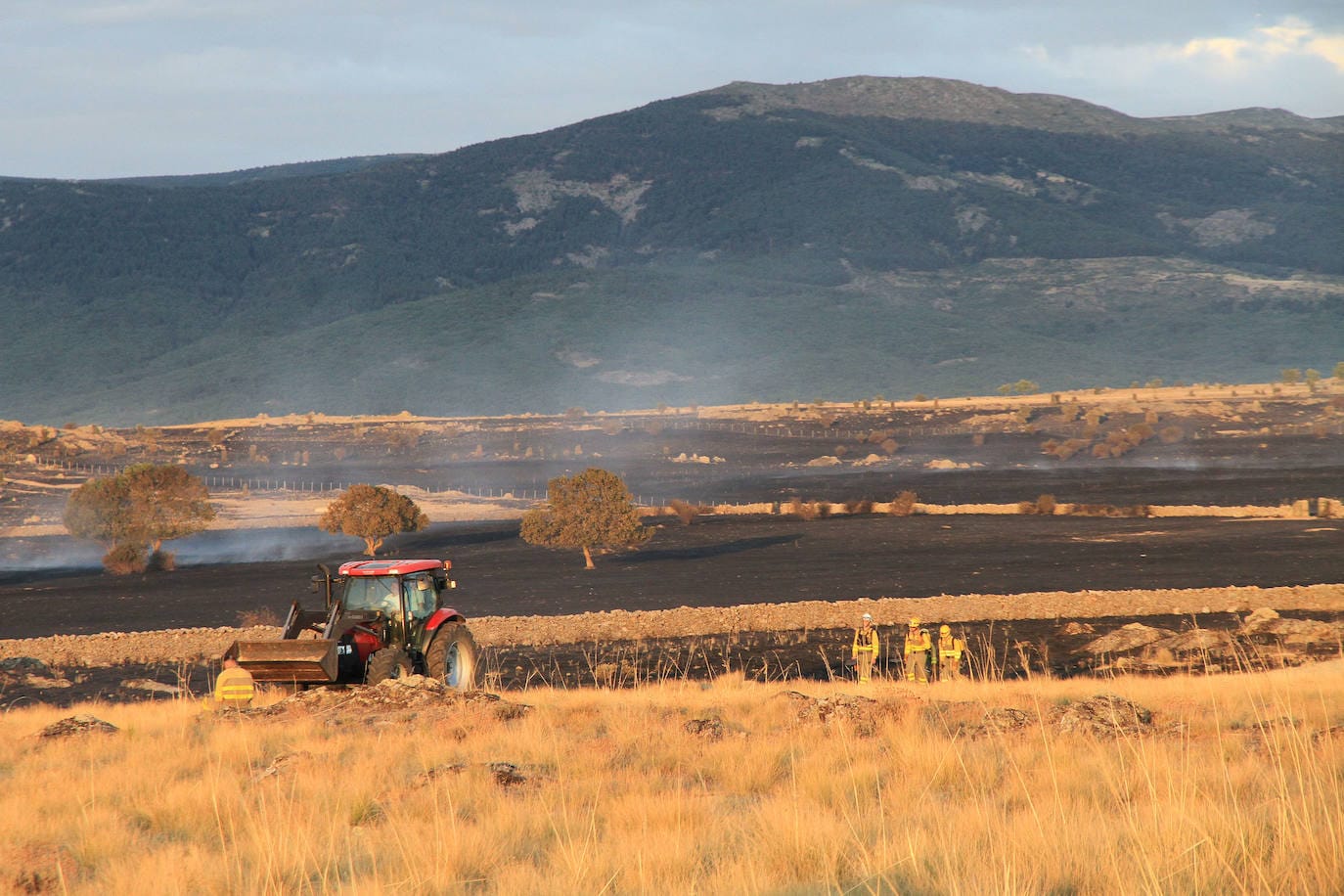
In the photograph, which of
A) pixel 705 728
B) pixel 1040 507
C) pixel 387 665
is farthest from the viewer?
pixel 1040 507

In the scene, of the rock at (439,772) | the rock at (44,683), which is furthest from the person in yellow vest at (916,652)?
the rock at (44,683)

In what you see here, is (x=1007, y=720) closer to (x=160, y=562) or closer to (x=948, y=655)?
(x=948, y=655)

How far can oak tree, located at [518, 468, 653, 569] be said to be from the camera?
144 feet

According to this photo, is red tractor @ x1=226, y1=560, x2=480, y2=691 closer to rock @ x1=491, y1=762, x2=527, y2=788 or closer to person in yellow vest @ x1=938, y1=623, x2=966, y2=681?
rock @ x1=491, y1=762, x2=527, y2=788

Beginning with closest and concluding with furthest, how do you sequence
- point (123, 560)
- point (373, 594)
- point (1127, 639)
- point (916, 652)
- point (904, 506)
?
point (373, 594) < point (916, 652) < point (1127, 639) < point (123, 560) < point (904, 506)

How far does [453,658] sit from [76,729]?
4.71 meters

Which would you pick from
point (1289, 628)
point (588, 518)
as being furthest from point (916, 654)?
point (588, 518)

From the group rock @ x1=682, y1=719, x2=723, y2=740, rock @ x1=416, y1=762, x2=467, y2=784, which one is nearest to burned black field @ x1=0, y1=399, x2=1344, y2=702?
rock @ x1=682, y1=719, x2=723, y2=740

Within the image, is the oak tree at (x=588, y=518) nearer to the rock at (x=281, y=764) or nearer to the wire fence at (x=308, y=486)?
the wire fence at (x=308, y=486)

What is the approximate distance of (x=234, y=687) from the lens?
1495 centimetres

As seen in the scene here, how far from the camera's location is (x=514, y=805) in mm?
8898

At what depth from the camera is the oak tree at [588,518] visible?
43.8m

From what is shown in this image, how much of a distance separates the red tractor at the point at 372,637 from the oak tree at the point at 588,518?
25884mm

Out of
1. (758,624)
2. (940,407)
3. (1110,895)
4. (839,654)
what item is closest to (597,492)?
(758,624)
